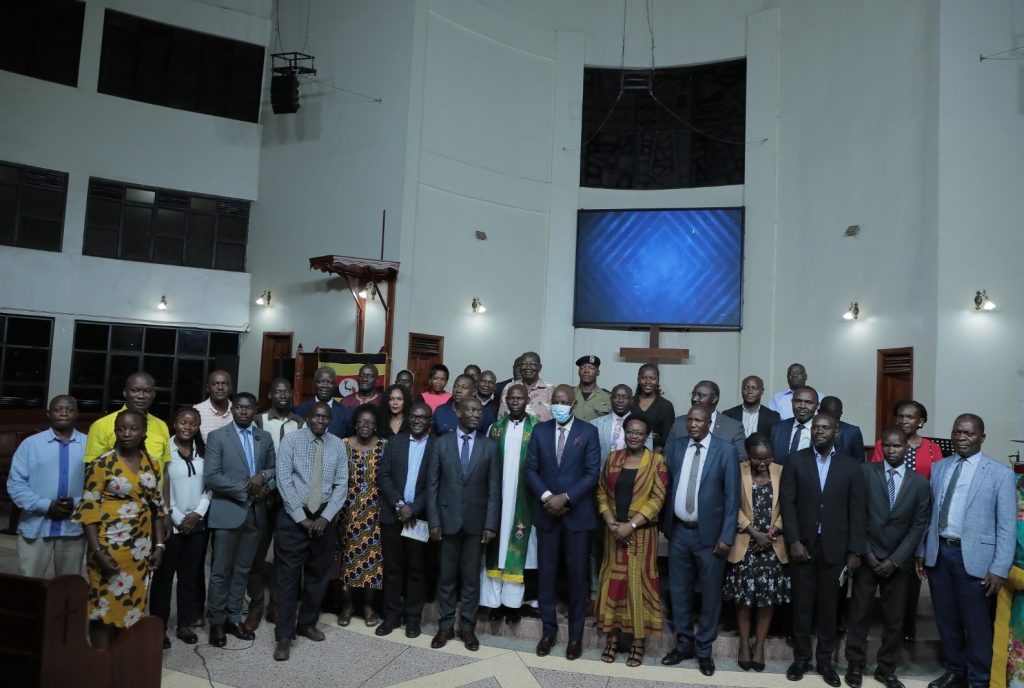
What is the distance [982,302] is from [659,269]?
15.5 feet

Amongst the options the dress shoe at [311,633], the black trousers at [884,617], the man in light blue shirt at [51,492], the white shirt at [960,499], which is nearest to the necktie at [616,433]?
the black trousers at [884,617]

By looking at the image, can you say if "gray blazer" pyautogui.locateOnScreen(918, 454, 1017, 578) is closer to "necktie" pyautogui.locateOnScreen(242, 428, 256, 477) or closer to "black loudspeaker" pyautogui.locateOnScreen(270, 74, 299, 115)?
"necktie" pyautogui.locateOnScreen(242, 428, 256, 477)

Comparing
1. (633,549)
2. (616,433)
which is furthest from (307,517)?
(616,433)

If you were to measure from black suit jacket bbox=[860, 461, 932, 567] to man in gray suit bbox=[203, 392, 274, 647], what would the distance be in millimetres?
4101

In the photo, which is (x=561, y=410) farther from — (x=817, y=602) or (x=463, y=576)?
(x=817, y=602)

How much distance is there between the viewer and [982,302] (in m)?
9.50

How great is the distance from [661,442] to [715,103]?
8.28m

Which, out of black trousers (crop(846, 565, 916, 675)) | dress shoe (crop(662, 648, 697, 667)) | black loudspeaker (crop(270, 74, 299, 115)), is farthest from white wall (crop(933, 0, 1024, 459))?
black loudspeaker (crop(270, 74, 299, 115))

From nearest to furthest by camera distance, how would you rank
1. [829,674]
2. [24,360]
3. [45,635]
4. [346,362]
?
[45,635]
[829,674]
[346,362]
[24,360]

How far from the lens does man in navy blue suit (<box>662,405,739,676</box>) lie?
5.59 metres

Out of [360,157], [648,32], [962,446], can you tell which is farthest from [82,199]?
[962,446]

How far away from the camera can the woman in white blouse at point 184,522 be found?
5539 millimetres

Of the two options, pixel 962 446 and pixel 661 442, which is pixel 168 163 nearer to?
pixel 661 442

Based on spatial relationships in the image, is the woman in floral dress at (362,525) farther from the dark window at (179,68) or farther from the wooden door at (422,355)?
the dark window at (179,68)
